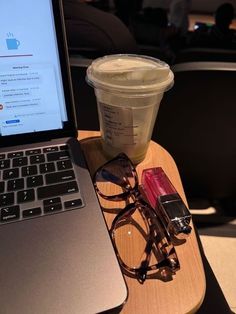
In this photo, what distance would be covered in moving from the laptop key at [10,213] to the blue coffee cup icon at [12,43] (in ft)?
0.70

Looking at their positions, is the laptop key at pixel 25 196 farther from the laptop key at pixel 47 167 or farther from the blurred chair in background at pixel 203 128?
the blurred chair in background at pixel 203 128

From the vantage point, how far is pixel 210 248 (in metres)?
1.02

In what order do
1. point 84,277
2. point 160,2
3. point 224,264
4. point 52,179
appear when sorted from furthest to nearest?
point 160,2, point 224,264, point 52,179, point 84,277

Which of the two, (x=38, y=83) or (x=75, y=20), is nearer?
(x=38, y=83)

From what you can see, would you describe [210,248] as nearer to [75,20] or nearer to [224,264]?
[224,264]

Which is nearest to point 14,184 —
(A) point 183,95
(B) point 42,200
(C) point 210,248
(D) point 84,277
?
(B) point 42,200

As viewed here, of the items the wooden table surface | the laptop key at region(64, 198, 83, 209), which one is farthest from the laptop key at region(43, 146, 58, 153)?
the wooden table surface

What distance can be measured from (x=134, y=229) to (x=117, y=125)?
0.16m

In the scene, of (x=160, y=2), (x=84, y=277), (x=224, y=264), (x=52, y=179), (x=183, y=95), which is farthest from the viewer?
(x=160, y=2)

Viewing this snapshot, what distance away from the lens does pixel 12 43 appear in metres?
0.39

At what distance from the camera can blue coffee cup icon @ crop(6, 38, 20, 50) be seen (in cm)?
39

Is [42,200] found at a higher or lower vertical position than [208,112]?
higher

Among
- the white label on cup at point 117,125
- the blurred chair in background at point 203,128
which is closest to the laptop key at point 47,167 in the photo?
the white label on cup at point 117,125

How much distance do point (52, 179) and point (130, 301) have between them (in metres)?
0.19
